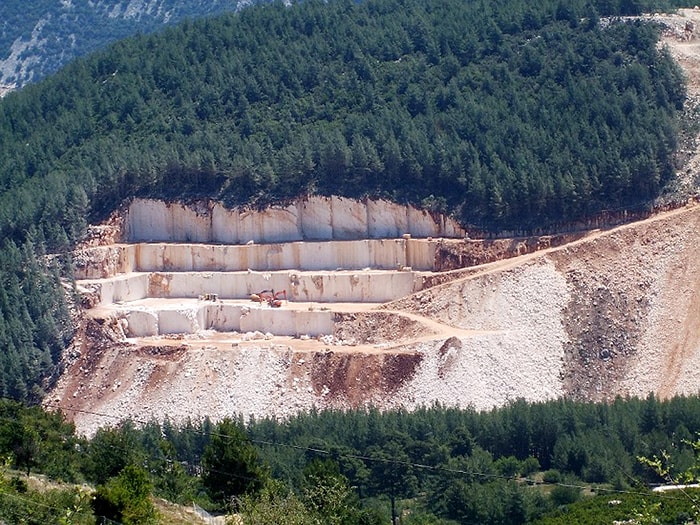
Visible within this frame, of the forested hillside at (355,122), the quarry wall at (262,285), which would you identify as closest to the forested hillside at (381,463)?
the quarry wall at (262,285)

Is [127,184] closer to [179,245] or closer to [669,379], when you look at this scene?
[179,245]

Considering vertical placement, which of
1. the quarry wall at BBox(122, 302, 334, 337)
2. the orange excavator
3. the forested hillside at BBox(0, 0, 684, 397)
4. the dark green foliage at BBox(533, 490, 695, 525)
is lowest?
the dark green foliage at BBox(533, 490, 695, 525)

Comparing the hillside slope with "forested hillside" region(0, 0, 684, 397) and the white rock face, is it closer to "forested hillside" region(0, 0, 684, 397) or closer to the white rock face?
"forested hillside" region(0, 0, 684, 397)

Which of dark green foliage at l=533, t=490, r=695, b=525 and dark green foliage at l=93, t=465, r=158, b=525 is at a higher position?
dark green foliage at l=93, t=465, r=158, b=525

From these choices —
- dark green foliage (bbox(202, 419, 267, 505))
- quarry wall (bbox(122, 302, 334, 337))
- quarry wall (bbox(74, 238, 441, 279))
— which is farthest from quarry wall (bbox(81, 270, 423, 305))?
dark green foliage (bbox(202, 419, 267, 505))

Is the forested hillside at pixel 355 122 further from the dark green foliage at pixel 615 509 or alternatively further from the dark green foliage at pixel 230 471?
the dark green foliage at pixel 615 509
